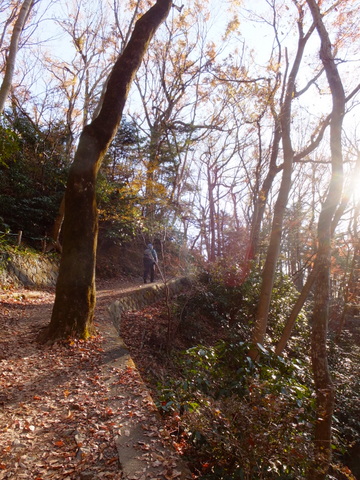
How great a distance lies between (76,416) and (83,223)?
9.98 ft

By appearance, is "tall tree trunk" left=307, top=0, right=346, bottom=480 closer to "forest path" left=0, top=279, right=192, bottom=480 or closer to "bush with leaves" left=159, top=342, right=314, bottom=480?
"bush with leaves" left=159, top=342, right=314, bottom=480

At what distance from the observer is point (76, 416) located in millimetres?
3281

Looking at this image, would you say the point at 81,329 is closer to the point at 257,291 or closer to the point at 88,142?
the point at 88,142

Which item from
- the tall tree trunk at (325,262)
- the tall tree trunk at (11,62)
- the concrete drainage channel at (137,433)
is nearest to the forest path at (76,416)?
the concrete drainage channel at (137,433)

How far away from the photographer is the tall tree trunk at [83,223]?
16.5ft

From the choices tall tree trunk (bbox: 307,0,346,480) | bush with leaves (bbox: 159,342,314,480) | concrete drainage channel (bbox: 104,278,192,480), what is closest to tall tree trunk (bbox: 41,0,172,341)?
concrete drainage channel (bbox: 104,278,192,480)

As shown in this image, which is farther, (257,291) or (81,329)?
(257,291)

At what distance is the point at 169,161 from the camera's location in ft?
54.7

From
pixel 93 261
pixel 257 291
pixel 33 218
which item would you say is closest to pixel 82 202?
pixel 93 261

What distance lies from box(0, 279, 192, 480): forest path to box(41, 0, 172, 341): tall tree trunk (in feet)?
1.58

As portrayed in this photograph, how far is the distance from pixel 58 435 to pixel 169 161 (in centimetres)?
1528

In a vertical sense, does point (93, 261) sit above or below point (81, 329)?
above

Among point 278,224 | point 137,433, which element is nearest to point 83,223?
point 137,433

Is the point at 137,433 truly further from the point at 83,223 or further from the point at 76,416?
the point at 83,223
